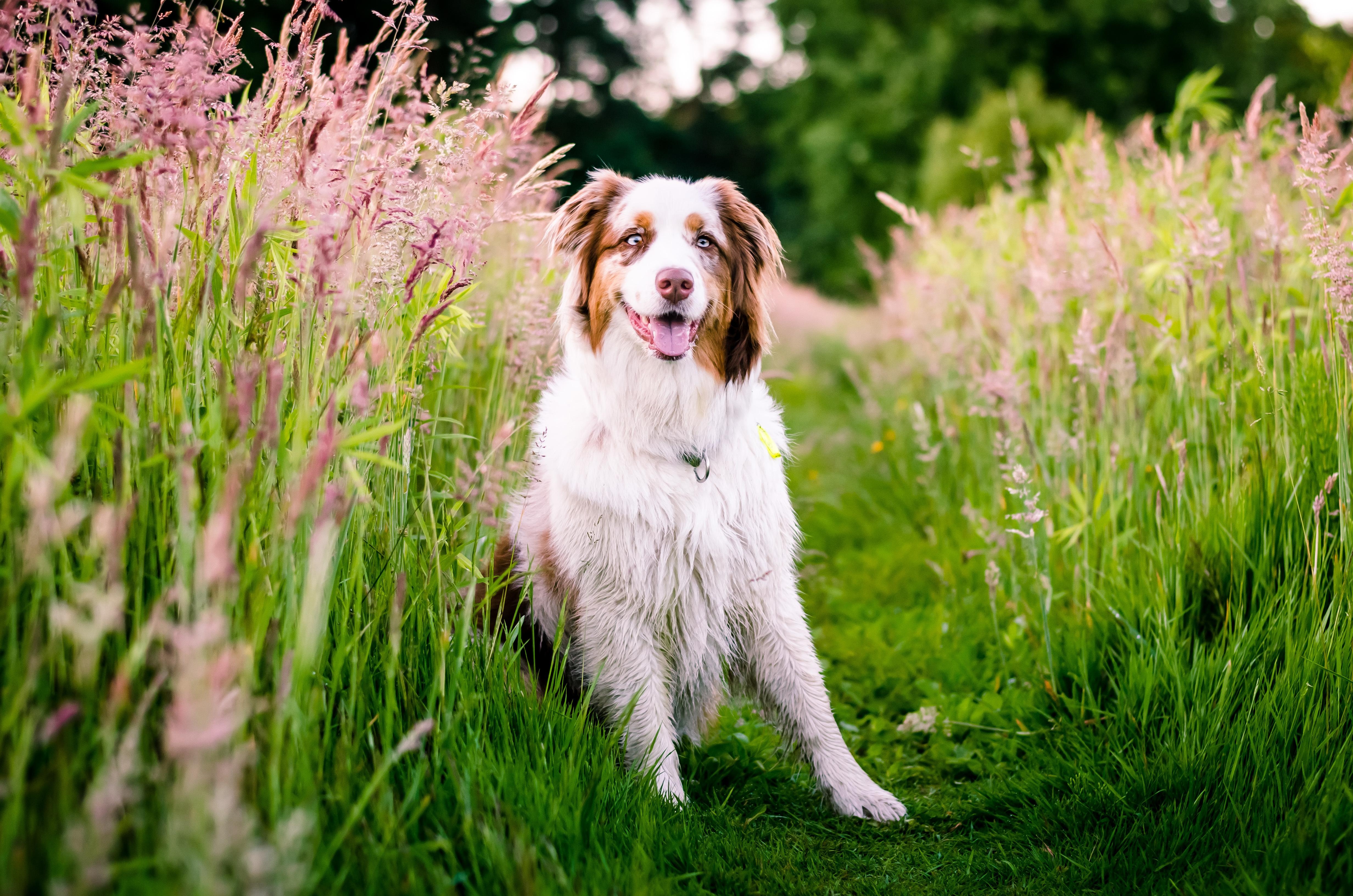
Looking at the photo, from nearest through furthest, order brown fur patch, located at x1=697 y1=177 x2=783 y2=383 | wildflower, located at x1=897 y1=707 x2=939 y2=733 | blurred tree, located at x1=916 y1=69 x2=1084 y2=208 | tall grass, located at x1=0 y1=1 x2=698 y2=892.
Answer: tall grass, located at x1=0 y1=1 x2=698 y2=892
brown fur patch, located at x1=697 y1=177 x2=783 y2=383
wildflower, located at x1=897 y1=707 x2=939 y2=733
blurred tree, located at x1=916 y1=69 x2=1084 y2=208

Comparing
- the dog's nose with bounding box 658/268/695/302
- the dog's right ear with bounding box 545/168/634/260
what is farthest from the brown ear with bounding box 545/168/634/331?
the dog's nose with bounding box 658/268/695/302

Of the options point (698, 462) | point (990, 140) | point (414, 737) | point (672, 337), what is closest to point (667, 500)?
point (698, 462)

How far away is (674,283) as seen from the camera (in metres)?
2.78

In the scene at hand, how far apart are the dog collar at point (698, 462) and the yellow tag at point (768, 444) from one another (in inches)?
8.2

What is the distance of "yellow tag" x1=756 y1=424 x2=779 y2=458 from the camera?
2949mm

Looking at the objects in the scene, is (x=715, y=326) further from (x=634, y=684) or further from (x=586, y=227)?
(x=634, y=684)

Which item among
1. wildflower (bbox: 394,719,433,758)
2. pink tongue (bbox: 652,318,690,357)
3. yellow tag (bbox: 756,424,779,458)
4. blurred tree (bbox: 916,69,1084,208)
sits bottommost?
wildflower (bbox: 394,719,433,758)

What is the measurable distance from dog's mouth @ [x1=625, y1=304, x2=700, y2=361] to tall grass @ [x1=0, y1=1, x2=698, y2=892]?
55 centimetres

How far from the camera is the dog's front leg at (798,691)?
2.91 metres

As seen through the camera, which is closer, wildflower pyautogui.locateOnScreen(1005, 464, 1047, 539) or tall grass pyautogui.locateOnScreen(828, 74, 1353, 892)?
tall grass pyautogui.locateOnScreen(828, 74, 1353, 892)

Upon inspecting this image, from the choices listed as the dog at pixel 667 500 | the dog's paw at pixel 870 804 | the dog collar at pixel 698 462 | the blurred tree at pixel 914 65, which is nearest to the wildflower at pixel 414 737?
the dog at pixel 667 500

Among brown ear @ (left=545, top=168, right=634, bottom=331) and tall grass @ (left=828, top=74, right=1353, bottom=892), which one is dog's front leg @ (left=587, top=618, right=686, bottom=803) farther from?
brown ear @ (left=545, top=168, right=634, bottom=331)

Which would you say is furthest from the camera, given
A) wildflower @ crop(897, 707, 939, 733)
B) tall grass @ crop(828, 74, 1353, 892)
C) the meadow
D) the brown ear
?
wildflower @ crop(897, 707, 939, 733)

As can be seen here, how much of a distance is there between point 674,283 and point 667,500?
26.8 inches
